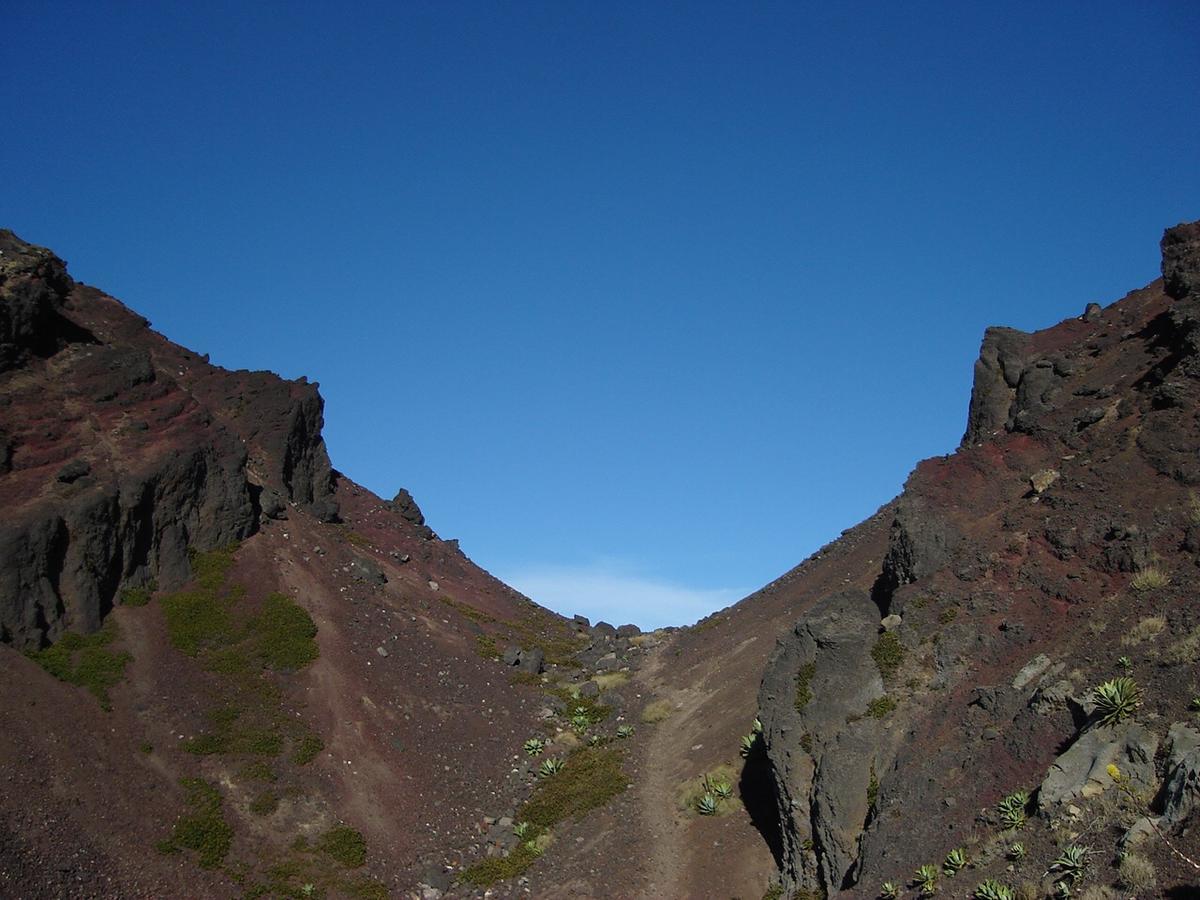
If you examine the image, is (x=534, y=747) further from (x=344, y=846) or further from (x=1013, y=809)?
(x=1013, y=809)

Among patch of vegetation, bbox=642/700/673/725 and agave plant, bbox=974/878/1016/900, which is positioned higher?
patch of vegetation, bbox=642/700/673/725

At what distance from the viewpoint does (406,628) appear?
168ft

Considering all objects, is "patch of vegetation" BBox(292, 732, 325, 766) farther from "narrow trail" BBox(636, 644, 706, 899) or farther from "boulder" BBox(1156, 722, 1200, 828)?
"boulder" BBox(1156, 722, 1200, 828)

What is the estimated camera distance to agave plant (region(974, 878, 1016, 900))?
18.7 m

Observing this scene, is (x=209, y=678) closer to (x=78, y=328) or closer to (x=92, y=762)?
(x=92, y=762)

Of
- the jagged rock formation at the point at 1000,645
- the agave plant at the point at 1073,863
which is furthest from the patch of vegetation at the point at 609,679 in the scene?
the agave plant at the point at 1073,863

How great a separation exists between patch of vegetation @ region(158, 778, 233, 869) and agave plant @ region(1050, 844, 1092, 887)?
27.0m

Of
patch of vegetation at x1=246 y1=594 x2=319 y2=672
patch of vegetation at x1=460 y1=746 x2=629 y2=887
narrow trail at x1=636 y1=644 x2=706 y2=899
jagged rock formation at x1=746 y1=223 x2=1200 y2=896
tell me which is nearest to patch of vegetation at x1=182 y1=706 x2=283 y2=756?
patch of vegetation at x1=246 y1=594 x2=319 y2=672

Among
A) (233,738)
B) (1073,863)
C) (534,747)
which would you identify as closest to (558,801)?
(534,747)

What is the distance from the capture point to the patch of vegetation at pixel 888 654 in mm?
28156

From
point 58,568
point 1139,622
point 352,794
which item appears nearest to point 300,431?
point 58,568

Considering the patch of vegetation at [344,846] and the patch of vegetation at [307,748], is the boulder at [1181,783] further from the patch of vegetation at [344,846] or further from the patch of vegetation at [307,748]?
the patch of vegetation at [307,748]

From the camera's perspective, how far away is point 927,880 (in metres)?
21.0

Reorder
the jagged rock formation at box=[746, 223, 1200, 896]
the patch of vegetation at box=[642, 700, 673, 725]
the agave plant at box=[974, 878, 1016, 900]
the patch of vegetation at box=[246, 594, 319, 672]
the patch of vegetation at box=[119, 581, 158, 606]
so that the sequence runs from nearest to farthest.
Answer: the agave plant at box=[974, 878, 1016, 900]
the jagged rock formation at box=[746, 223, 1200, 896]
the patch of vegetation at box=[119, 581, 158, 606]
the patch of vegetation at box=[246, 594, 319, 672]
the patch of vegetation at box=[642, 700, 673, 725]
